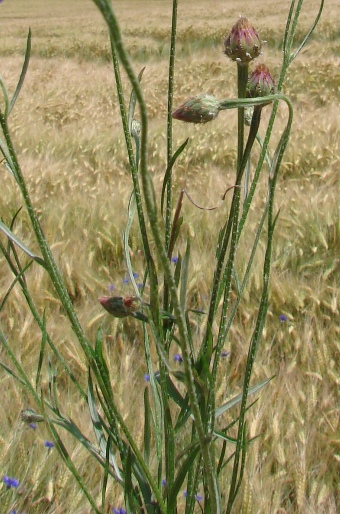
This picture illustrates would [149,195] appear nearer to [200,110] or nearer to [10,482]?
[200,110]

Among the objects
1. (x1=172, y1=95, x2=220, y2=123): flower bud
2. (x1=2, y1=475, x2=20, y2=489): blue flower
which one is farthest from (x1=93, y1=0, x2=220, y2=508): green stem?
(x1=2, y1=475, x2=20, y2=489): blue flower

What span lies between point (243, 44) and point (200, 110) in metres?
0.08

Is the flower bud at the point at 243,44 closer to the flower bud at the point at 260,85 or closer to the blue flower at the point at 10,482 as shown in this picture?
the flower bud at the point at 260,85

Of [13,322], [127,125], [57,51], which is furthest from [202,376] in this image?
[57,51]

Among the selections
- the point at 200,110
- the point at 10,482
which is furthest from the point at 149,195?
the point at 10,482

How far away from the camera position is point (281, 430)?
803mm

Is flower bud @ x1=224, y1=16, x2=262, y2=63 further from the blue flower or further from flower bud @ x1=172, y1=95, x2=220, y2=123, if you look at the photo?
the blue flower

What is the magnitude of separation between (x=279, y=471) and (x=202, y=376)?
0.37m

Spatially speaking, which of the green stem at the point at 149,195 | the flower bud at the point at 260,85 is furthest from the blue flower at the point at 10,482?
the flower bud at the point at 260,85

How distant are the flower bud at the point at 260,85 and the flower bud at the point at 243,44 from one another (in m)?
0.03

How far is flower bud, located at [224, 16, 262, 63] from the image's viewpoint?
1.11 ft

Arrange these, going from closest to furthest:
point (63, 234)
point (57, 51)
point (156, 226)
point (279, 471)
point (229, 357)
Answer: point (156, 226)
point (279, 471)
point (229, 357)
point (63, 234)
point (57, 51)

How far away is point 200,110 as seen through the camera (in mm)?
289

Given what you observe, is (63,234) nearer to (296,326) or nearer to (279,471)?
(296,326)
